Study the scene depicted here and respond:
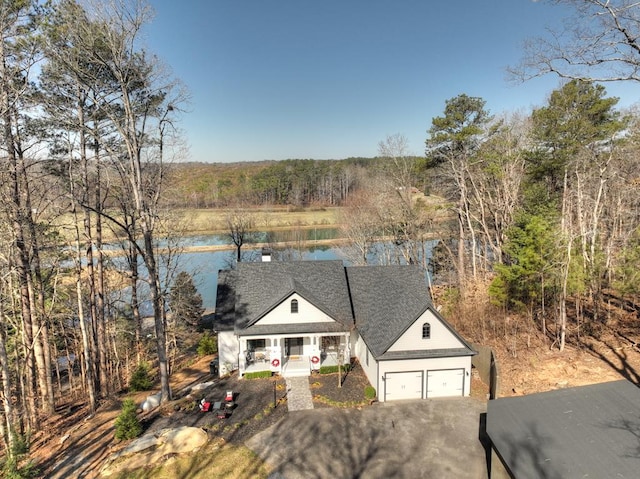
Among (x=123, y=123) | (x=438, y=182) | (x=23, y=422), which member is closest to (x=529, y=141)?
(x=438, y=182)

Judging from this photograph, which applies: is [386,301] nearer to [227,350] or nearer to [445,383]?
[445,383]

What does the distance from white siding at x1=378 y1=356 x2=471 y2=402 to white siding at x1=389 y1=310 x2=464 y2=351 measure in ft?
1.88

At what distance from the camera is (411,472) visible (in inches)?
495

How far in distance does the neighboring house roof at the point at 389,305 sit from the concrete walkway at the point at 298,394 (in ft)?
12.0

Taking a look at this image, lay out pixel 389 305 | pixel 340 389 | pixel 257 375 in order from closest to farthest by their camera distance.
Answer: pixel 340 389 → pixel 257 375 → pixel 389 305

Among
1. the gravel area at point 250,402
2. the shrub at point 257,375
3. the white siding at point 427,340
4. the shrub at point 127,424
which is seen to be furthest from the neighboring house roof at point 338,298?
the shrub at point 127,424

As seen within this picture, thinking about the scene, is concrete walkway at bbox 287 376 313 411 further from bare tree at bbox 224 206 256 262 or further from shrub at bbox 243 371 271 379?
bare tree at bbox 224 206 256 262

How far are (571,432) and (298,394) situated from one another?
10.8 metres

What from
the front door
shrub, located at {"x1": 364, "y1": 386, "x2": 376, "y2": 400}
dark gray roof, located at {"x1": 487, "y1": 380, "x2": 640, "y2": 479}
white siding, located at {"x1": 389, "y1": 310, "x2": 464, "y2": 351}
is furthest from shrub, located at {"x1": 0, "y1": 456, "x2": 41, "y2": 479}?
dark gray roof, located at {"x1": 487, "y1": 380, "x2": 640, "y2": 479}

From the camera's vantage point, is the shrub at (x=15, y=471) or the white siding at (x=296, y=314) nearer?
the shrub at (x=15, y=471)

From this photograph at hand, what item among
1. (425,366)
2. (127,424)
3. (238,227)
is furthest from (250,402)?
(238,227)

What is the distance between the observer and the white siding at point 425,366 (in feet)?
55.7

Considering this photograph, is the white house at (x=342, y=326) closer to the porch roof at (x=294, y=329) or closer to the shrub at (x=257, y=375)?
the porch roof at (x=294, y=329)

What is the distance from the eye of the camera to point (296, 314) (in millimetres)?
19672
